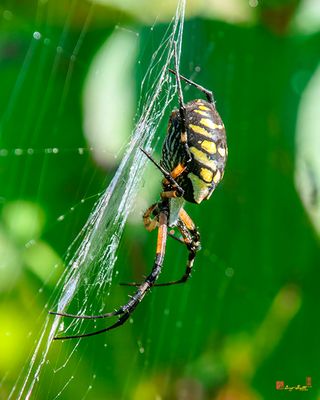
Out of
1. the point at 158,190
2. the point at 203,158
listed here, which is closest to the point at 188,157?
the point at 203,158

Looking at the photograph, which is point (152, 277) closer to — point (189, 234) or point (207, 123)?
point (189, 234)

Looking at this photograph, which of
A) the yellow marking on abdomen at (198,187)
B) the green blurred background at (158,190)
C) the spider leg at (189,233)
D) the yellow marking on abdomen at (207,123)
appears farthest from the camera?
the spider leg at (189,233)

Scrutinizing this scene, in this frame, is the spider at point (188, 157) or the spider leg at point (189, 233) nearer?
the spider at point (188, 157)

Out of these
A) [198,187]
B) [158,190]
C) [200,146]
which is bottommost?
[158,190]

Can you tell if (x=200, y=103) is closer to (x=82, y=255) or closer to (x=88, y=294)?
(x=82, y=255)

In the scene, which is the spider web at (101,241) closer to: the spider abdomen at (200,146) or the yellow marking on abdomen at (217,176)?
the spider abdomen at (200,146)

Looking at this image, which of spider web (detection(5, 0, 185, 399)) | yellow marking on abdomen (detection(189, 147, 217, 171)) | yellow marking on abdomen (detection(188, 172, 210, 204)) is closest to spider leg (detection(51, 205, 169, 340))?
spider web (detection(5, 0, 185, 399))

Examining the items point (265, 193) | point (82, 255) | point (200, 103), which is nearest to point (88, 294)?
point (82, 255)

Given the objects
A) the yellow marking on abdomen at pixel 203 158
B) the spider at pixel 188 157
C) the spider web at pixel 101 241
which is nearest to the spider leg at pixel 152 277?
the spider at pixel 188 157

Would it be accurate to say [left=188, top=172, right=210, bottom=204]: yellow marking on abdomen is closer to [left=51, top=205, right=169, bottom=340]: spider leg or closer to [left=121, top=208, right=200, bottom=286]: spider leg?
[left=51, top=205, right=169, bottom=340]: spider leg
